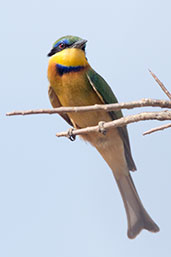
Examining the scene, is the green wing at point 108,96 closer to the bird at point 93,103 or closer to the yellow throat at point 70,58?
the bird at point 93,103

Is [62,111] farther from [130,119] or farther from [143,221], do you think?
[143,221]

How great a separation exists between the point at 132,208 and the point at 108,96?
96 cm

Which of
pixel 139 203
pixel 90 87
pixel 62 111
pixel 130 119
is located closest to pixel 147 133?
pixel 130 119

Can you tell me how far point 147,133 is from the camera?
2.29m

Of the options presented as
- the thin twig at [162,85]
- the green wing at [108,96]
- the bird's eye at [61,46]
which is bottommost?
the green wing at [108,96]

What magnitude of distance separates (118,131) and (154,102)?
1857 millimetres

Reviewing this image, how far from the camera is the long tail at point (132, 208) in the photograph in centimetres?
400

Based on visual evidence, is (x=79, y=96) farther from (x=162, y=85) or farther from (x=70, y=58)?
(x=162, y=85)

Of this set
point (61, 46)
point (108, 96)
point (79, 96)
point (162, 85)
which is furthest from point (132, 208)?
point (162, 85)

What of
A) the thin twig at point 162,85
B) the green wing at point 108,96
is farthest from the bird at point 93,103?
Answer: the thin twig at point 162,85

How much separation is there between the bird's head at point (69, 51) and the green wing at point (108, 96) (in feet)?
0.45

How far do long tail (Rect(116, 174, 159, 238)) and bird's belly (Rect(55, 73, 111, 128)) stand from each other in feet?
2.00

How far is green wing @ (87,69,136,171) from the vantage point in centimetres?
376

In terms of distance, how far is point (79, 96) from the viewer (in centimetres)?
368
